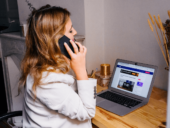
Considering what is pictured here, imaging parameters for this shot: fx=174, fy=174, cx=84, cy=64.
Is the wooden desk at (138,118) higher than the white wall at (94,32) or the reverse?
the reverse

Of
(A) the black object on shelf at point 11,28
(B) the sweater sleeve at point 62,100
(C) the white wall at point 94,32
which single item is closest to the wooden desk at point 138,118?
(B) the sweater sleeve at point 62,100

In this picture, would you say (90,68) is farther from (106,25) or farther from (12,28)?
(12,28)

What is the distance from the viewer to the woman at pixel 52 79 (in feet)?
2.72

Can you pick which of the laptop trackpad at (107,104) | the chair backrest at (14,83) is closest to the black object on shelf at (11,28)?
the chair backrest at (14,83)

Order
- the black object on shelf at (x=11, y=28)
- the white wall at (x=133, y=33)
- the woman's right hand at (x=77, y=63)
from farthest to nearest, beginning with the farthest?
the black object on shelf at (x=11, y=28) < the white wall at (x=133, y=33) < the woman's right hand at (x=77, y=63)

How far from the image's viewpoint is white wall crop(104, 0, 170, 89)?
4.31ft

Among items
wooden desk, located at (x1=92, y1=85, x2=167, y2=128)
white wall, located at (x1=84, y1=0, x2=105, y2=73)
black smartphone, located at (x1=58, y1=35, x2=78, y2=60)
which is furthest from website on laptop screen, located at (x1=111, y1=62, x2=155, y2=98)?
black smartphone, located at (x1=58, y1=35, x2=78, y2=60)

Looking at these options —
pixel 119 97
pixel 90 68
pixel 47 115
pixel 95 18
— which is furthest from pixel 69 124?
pixel 95 18

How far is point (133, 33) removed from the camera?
1.45m

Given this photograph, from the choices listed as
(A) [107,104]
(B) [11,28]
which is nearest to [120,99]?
(A) [107,104]

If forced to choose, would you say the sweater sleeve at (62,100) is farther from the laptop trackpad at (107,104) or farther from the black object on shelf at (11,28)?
the black object on shelf at (11,28)

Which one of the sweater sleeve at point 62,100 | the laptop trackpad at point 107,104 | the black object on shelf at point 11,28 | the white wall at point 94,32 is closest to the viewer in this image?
the sweater sleeve at point 62,100

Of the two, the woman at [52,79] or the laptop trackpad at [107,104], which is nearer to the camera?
the woman at [52,79]

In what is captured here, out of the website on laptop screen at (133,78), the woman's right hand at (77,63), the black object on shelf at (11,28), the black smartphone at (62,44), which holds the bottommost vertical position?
the website on laptop screen at (133,78)
